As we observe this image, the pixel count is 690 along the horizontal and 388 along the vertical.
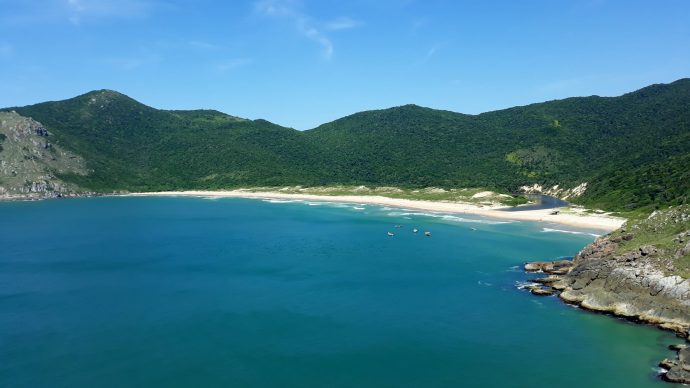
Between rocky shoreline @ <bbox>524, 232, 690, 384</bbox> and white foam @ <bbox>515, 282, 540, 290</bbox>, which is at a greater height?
rocky shoreline @ <bbox>524, 232, 690, 384</bbox>

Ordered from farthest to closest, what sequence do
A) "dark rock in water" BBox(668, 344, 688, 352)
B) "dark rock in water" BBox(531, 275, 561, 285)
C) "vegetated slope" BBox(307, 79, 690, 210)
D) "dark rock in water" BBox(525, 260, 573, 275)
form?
1. "vegetated slope" BBox(307, 79, 690, 210)
2. "dark rock in water" BBox(525, 260, 573, 275)
3. "dark rock in water" BBox(531, 275, 561, 285)
4. "dark rock in water" BBox(668, 344, 688, 352)

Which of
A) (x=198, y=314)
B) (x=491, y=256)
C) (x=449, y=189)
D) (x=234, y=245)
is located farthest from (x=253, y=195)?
(x=198, y=314)

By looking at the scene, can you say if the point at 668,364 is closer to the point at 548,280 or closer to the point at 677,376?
the point at 677,376

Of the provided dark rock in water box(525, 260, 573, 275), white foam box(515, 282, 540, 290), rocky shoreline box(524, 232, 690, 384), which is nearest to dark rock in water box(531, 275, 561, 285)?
rocky shoreline box(524, 232, 690, 384)

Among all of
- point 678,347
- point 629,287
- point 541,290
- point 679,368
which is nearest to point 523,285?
point 541,290

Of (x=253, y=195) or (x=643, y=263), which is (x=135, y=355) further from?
(x=253, y=195)

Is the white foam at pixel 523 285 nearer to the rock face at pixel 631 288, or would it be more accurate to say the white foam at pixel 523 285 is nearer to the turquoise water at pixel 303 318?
the turquoise water at pixel 303 318

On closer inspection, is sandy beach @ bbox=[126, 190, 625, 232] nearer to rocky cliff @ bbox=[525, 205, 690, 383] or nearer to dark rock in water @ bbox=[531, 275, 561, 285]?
rocky cliff @ bbox=[525, 205, 690, 383]
